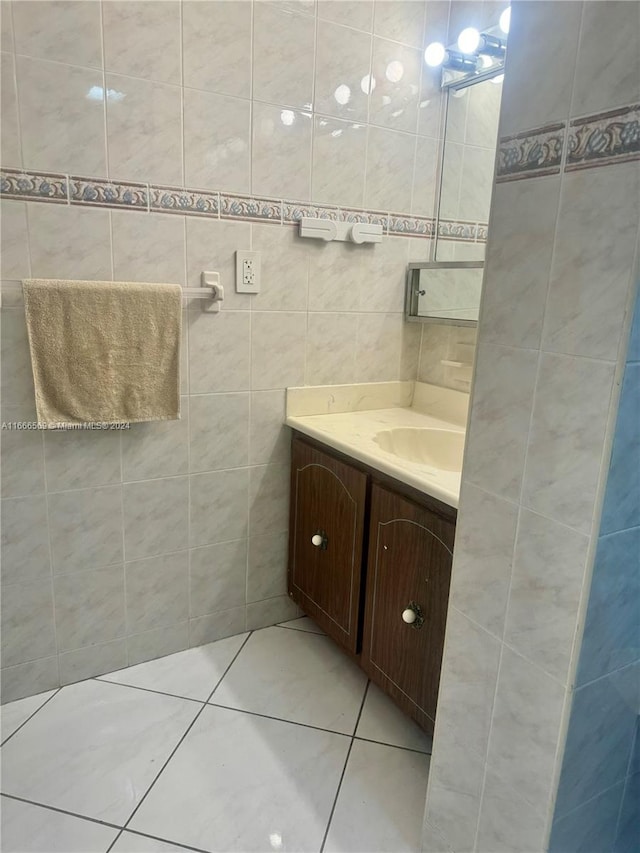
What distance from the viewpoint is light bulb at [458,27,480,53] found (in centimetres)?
175

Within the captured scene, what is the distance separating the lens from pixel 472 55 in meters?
1.80

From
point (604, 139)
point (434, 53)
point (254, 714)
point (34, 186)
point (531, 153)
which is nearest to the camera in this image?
point (604, 139)

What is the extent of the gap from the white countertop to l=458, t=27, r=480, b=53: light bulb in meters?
1.11

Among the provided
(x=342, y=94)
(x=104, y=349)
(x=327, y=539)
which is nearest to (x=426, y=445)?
(x=327, y=539)

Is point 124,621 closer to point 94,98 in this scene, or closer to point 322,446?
point 322,446

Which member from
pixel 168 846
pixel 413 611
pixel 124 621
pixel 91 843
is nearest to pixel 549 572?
pixel 413 611

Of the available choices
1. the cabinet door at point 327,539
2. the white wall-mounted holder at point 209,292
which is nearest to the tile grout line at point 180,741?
the cabinet door at point 327,539

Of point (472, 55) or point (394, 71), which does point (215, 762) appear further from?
point (472, 55)

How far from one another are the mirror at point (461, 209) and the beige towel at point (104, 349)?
0.90m

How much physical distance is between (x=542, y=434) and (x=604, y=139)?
0.43m

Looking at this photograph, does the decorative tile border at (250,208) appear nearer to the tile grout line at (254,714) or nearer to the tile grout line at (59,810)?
the tile grout line at (254,714)

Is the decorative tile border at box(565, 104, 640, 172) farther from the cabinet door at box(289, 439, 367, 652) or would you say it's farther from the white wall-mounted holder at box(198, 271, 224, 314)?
the white wall-mounted holder at box(198, 271, 224, 314)

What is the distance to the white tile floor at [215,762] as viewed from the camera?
1.27 m

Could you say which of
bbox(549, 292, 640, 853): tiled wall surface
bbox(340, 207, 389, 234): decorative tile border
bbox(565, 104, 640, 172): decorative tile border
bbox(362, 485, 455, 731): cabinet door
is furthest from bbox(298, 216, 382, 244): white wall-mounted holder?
bbox(549, 292, 640, 853): tiled wall surface
